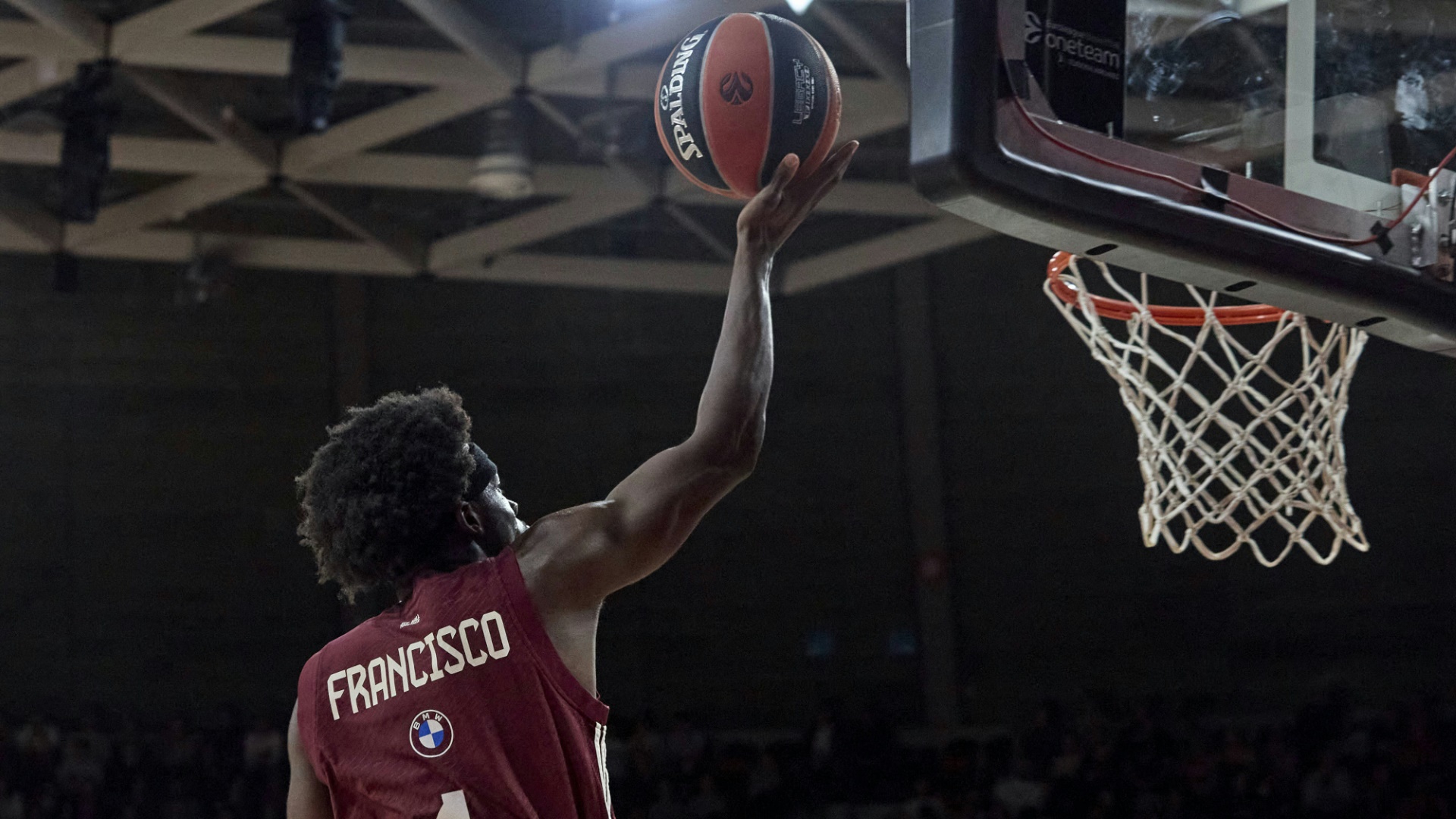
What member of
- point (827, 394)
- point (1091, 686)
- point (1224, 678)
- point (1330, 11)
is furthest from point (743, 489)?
point (1330, 11)

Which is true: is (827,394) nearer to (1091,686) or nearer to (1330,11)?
(1091,686)

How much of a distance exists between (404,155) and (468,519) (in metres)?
6.75

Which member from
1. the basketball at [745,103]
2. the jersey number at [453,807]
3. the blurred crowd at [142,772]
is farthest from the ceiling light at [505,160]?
the jersey number at [453,807]

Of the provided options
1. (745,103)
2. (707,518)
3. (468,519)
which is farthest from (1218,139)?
(707,518)

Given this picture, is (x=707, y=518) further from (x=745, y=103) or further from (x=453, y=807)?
(x=453, y=807)

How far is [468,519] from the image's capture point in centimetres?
197

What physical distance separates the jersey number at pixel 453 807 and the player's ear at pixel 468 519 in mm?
337

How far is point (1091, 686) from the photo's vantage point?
34.1 feet

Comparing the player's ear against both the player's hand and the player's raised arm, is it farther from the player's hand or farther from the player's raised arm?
the player's hand

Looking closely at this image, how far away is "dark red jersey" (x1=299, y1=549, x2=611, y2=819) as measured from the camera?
1809 millimetres

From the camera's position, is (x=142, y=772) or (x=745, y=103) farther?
(x=142, y=772)

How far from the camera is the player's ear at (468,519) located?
Answer: 6.42 feet

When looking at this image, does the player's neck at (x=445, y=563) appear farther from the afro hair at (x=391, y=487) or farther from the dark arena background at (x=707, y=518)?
the dark arena background at (x=707, y=518)

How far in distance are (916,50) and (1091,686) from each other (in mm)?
8853
